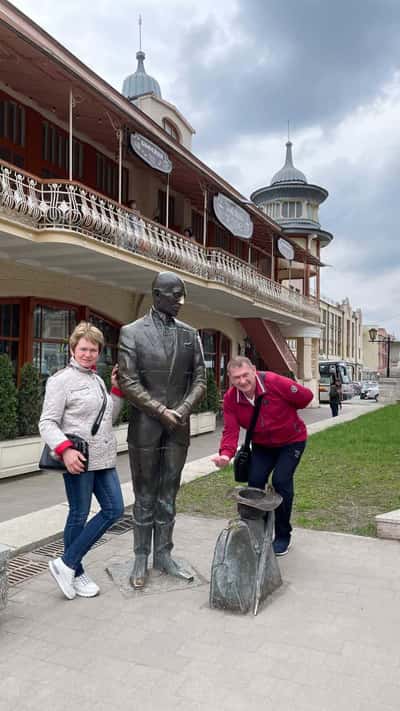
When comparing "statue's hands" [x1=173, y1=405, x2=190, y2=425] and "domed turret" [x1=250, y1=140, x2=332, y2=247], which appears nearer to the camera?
"statue's hands" [x1=173, y1=405, x2=190, y2=425]

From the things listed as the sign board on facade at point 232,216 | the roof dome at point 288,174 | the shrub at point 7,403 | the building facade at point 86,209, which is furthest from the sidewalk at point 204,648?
the roof dome at point 288,174

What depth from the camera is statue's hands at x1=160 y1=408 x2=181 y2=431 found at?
3906 millimetres

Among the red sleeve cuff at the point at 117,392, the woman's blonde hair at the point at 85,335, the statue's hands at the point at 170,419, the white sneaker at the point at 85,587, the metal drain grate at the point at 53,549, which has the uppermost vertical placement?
the woman's blonde hair at the point at 85,335

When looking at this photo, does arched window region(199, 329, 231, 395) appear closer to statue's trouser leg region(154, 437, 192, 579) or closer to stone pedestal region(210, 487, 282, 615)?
statue's trouser leg region(154, 437, 192, 579)

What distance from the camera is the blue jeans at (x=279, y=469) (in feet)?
15.0

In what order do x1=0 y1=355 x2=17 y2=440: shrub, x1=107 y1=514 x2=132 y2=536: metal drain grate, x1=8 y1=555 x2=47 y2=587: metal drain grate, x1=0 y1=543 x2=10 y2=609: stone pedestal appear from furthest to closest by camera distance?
x1=0 y1=355 x2=17 y2=440: shrub < x1=107 y1=514 x2=132 y2=536: metal drain grate < x1=8 y1=555 x2=47 y2=587: metal drain grate < x1=0 y1=543 x2=10 y2=609: stone pedestal

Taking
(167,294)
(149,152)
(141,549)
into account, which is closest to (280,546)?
A: (141,549)

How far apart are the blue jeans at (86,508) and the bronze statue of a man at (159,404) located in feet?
1.08

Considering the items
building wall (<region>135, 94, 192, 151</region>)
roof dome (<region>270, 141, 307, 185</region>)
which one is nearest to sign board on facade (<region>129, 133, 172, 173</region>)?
building wall (<region>135, 94, 192, 151</region>)

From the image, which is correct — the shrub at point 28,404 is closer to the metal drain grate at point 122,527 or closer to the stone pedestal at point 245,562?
the metal drain grate at point 122,527

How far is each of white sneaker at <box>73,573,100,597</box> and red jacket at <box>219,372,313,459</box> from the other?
52.1 inches

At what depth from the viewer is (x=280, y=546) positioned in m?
4.80

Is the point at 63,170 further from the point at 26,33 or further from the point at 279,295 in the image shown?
the point at 279,295

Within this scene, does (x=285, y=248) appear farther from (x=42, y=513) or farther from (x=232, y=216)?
(x=42, y=513)
